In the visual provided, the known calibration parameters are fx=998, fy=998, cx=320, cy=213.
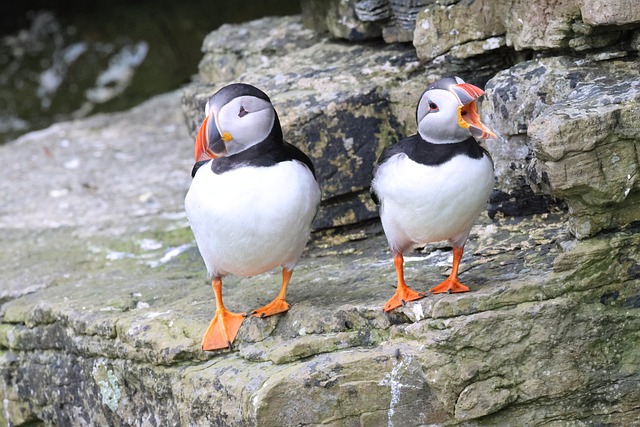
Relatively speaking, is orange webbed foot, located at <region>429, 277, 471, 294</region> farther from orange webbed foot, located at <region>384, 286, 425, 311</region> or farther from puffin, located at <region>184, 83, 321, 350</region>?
puffin, located at <region>184, 83, 321, 350</region>

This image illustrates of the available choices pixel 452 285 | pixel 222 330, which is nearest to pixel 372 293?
pixel 452 285

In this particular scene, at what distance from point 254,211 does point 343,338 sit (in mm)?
661

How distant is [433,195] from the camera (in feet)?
13.3

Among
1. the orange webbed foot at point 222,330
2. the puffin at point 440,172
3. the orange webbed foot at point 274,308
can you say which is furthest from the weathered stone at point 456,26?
the orange webbed foot at point 222,330

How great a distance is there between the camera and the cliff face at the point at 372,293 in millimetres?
4086

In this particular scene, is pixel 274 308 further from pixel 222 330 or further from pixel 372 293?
pixel 372 293

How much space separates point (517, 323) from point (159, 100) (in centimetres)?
681

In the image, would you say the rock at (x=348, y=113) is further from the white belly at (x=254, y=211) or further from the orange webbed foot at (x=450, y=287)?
the orange webbed foot at (x=450, y=287)

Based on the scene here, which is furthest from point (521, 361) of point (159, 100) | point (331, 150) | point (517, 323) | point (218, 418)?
point (159, 100)

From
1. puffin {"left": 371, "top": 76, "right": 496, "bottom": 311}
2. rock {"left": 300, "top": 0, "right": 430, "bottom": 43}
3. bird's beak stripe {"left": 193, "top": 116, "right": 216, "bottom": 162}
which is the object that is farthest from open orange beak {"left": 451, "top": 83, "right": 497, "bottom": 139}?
rock {"left": 300, "top": 0, "right": 430, "bottom": 43}

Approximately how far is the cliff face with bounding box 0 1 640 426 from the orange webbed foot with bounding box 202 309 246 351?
0.07 m

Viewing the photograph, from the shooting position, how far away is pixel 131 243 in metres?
6.55

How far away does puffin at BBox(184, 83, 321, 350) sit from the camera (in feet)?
13.6

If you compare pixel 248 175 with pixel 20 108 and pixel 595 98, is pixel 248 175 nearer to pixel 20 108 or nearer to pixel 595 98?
pixel 595 98
